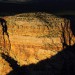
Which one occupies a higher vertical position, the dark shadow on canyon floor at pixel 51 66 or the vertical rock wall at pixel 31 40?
the vertical rock wall at pixel 31 40

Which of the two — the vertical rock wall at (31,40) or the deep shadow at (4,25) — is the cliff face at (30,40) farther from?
the deep shadow at (4,25)

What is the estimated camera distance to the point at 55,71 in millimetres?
41750

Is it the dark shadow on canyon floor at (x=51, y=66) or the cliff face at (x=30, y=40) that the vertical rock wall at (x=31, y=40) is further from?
the dark shadow on canyon floor at (x=51, y=66)

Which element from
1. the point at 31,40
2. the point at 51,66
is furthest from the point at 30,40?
the point at 51,66

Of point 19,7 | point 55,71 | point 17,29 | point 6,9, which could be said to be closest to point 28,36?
point 17,29

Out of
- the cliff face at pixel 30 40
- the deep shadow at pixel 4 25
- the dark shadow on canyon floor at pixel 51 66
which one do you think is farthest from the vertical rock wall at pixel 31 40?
the dark shadow on canyon floor at pixel 51 66

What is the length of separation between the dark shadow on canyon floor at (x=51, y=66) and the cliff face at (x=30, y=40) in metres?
0.39

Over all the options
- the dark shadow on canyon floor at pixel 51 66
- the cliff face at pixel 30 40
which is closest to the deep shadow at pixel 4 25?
the cliff face at pixel 30 40

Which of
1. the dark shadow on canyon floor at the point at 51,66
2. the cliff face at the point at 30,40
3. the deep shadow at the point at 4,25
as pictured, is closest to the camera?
the cliff face at the point at 30,40

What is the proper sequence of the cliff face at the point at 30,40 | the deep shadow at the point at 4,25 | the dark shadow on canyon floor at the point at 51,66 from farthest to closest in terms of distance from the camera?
the deep shadow at the point at 4,25, the dark shadow on canyon floor at the point at 51,66, the cliff face at the point at 30,40

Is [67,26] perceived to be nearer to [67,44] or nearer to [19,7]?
[67,44]

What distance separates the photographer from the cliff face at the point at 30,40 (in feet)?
135

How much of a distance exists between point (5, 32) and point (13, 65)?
2.77 meters

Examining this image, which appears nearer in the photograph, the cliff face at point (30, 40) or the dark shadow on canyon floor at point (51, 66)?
the cliff face at point (30, 40)
